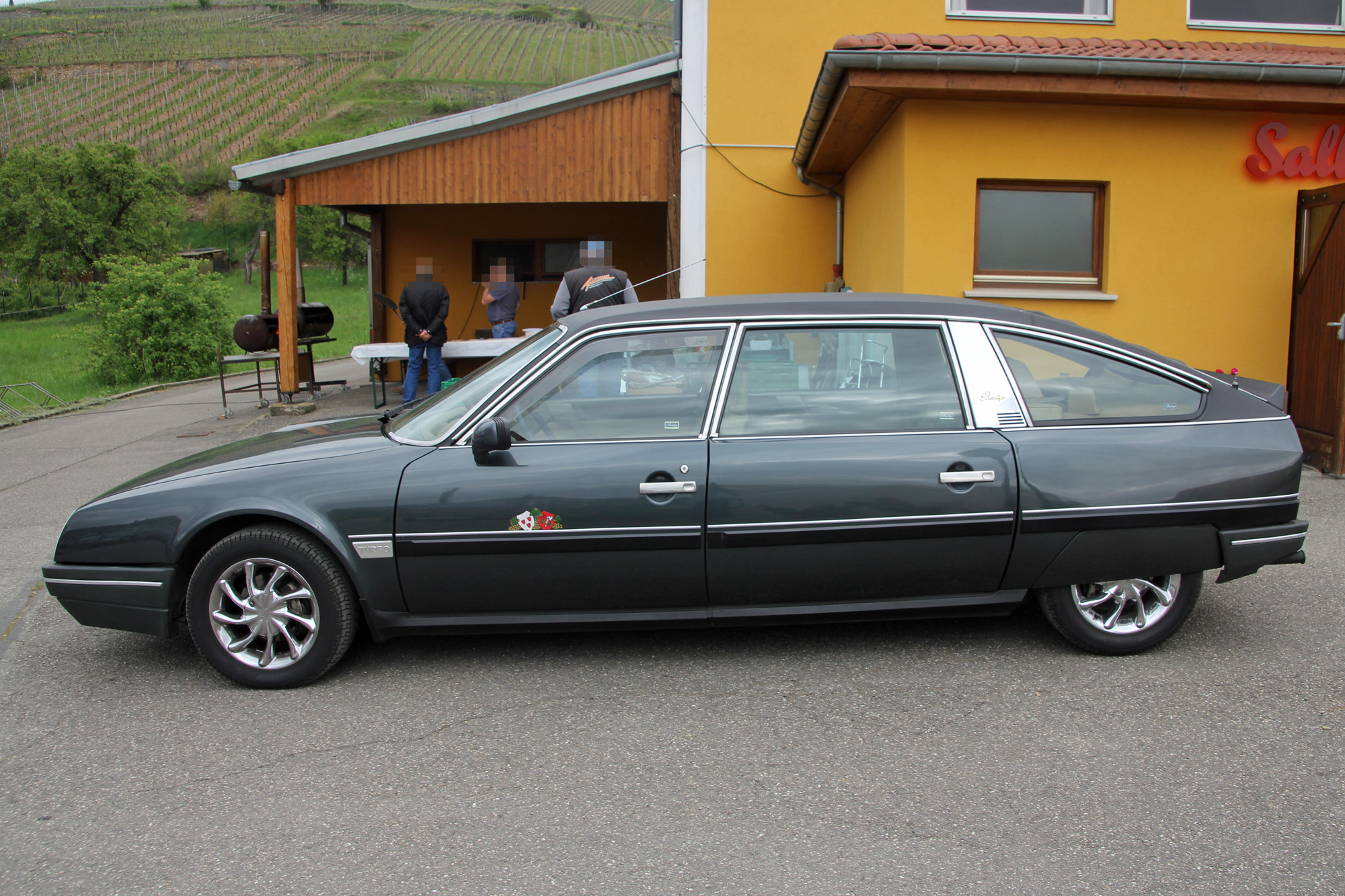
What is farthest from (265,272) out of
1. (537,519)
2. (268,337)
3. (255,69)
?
(255,69)

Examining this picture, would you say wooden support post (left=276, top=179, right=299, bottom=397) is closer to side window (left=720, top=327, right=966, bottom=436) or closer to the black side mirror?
the black side mirror

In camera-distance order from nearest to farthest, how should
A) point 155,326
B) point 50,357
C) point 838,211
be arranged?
1. point 838,211
2. point 155,326
3. point 50,357

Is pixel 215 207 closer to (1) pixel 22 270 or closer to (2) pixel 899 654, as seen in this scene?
(1) pixel 22 270

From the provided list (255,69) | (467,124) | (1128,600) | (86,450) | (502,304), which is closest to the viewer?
(1128,600)

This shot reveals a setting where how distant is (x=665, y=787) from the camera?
118 inches

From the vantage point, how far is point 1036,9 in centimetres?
1066

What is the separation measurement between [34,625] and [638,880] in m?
3.76

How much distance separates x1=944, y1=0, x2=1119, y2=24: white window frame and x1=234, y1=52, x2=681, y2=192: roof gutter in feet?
10.1

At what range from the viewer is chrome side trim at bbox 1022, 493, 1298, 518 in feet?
12.4

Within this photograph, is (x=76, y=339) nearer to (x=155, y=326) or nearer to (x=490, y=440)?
(x=155, y=326)

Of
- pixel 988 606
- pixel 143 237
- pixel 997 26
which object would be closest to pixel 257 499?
pixel 988 606

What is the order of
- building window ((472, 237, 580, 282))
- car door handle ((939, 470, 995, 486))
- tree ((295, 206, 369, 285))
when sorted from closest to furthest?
car door handle ((939, 470, 995, 486)), building window ((472, 237, 580, 282)), tree ((295, 206, 369, 285))

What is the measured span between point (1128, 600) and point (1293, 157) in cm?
592

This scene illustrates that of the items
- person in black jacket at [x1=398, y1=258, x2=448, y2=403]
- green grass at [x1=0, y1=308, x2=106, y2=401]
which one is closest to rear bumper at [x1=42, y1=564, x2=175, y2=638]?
person in black jacket at [x1=398, y1=258, x2=448, y2=403]
